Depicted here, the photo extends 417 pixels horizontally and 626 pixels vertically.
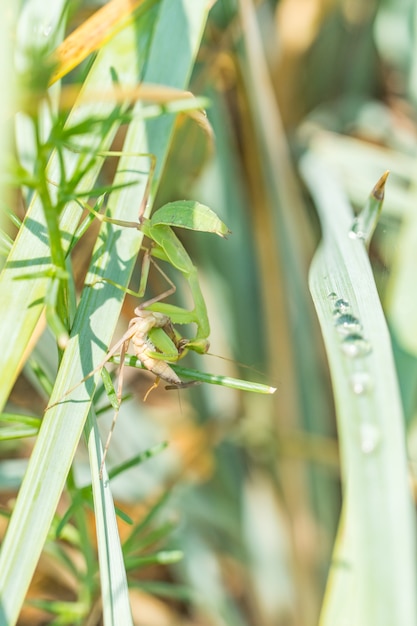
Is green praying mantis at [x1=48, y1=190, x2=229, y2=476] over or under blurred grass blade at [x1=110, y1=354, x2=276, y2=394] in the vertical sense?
over

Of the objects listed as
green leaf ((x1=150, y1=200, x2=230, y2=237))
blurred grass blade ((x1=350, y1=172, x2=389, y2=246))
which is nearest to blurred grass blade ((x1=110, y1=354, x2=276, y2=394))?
green leaf ((x1=150, y1=200, x2=230, y2=237))

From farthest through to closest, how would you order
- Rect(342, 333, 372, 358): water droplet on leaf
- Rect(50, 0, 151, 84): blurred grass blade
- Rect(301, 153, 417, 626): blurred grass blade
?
Rect(50, 0, 151, 84): blurred grass blade, Rect(342, 333, 372, 358): water droplet on leaf, Rect(301, 153, 417, 626): blurred grass blade

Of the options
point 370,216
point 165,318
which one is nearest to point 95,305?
point 165,318

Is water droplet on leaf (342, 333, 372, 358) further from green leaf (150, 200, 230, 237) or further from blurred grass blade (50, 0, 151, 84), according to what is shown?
blurred grass blade (50, 0, 151, 84)

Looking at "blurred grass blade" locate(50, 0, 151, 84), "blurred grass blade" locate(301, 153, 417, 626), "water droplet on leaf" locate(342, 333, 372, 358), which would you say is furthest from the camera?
"blurred grass blade" locate(50, 0, 151, 84)

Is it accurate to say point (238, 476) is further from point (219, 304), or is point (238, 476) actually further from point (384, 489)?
point (384, 489)

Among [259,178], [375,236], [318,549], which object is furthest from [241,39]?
[318,549]

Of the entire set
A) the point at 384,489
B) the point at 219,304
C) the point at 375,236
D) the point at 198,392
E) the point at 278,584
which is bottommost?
the point at 278,584

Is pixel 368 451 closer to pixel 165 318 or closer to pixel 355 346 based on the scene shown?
pixel 355 346
